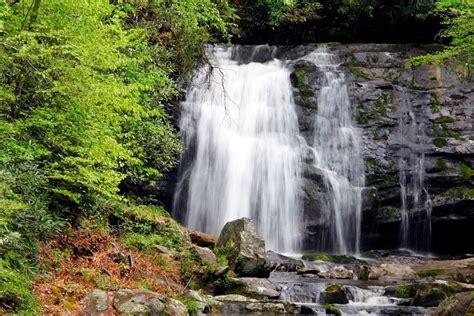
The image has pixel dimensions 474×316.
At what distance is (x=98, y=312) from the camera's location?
23.7 feet

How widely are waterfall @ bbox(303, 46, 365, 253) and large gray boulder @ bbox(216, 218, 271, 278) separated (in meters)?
6.72

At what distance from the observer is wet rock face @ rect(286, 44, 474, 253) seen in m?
19.2

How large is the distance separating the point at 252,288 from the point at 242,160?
352 inches

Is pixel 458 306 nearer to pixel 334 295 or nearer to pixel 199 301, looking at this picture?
pixel 334 295

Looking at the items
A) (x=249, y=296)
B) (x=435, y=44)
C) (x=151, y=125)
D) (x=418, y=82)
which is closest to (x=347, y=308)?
(x=249, y=296)

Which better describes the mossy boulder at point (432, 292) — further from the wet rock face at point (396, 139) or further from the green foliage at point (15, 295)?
the green foliage at point (15, 295)

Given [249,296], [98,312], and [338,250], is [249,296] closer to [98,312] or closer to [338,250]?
[98,312]

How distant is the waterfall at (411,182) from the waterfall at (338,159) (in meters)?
1.67

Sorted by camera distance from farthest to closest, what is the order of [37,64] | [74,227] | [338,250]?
[338,250], [74,227], [37,64]

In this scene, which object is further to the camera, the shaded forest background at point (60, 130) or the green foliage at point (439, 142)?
the green foliage at point (439, 142)

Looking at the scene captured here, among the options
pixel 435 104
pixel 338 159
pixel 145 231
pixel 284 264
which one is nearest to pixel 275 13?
pixel 338 159

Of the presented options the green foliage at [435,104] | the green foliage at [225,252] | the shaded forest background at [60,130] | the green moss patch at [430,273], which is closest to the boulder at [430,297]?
the green moss patch at [430,273]

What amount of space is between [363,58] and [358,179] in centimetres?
589

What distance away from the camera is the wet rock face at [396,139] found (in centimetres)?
1917
